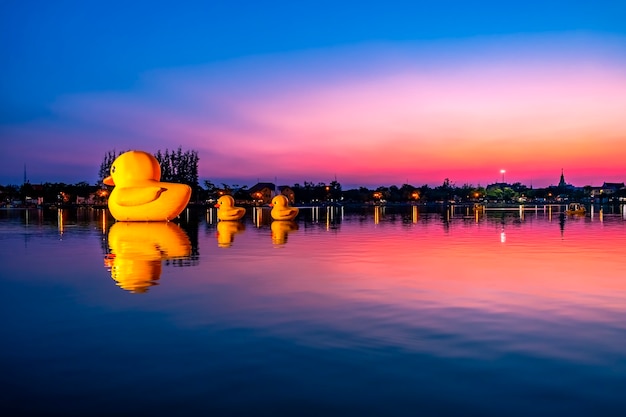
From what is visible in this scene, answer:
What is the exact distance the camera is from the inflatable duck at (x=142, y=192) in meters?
30.3

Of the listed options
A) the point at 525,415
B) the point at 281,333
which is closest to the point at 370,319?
the point at 281,333

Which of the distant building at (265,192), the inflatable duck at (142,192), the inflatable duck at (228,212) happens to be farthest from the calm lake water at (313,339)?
the distant building at (265,192)

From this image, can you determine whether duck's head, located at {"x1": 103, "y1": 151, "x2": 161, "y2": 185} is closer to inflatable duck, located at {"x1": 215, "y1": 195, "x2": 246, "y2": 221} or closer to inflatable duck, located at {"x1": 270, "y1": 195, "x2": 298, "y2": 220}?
inflatable duck, located at {"x1": 215, "y1": 195, "x2": 246, "y2": 221}

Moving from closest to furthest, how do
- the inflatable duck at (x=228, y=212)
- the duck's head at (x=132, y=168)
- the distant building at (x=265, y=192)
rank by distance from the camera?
1. the duck's head at (x=132, y=168)
2. the inflatable duck at (x=228, y=212)
3. the distant building at (x=265, y=192)

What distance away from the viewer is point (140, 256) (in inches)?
601

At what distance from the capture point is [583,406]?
4715 millimetres

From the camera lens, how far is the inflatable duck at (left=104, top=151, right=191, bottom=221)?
99.5 feet

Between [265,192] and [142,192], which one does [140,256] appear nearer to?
[142,192]

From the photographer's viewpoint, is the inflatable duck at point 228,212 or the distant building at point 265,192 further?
the distant building at point 265,192

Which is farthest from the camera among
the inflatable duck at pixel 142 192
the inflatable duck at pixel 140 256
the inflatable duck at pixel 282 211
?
the inflatable duck at pixel 282 211

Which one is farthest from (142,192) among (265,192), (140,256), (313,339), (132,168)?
(265,192)

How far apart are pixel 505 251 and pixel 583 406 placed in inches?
522

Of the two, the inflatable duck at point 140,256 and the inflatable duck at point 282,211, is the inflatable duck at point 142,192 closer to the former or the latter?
the inflatable duck at point 140,256

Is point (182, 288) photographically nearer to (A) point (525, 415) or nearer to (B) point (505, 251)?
(A) point (525, 415)
